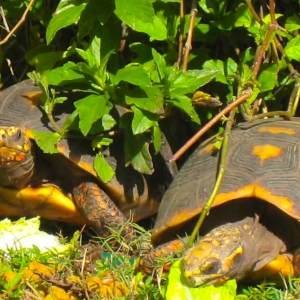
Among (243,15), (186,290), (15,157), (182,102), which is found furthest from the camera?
(243,15)

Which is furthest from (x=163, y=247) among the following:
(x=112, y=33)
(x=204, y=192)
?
(x=112, y=33)

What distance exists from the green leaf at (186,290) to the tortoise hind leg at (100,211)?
A: 36.4 inches

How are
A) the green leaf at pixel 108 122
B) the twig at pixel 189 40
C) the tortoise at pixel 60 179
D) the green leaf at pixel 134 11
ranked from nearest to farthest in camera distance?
the green leaf at pixel 134 11 → the green leaf at pixel 108 122 → the twig at pixel 189 40 → the tortoise at pixel 60 179

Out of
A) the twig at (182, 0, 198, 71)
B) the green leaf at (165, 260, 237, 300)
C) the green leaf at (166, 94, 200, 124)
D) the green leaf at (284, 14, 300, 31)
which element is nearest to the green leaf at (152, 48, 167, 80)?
the green leaf at (166, 94, 200, 124)

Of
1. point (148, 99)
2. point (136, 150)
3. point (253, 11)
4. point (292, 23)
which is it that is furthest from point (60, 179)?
point (292, 23)

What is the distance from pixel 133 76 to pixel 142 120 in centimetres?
20

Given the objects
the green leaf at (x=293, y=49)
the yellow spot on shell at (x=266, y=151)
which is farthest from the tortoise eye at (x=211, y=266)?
the green leaf at (x=293, y=49)

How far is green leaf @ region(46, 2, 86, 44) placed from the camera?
11.8 ft

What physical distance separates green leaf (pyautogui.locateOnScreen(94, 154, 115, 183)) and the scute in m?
0.32

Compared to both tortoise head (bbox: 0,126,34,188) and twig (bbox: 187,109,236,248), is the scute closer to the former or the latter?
twig (bbox: 187,109,236,248)

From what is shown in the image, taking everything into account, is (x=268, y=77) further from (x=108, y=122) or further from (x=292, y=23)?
(x=108, y=122)

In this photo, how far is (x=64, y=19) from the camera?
11.9 feet

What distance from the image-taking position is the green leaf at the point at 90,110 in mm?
3535

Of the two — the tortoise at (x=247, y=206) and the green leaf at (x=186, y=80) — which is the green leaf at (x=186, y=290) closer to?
the tortoise at (x=247, y=206)
